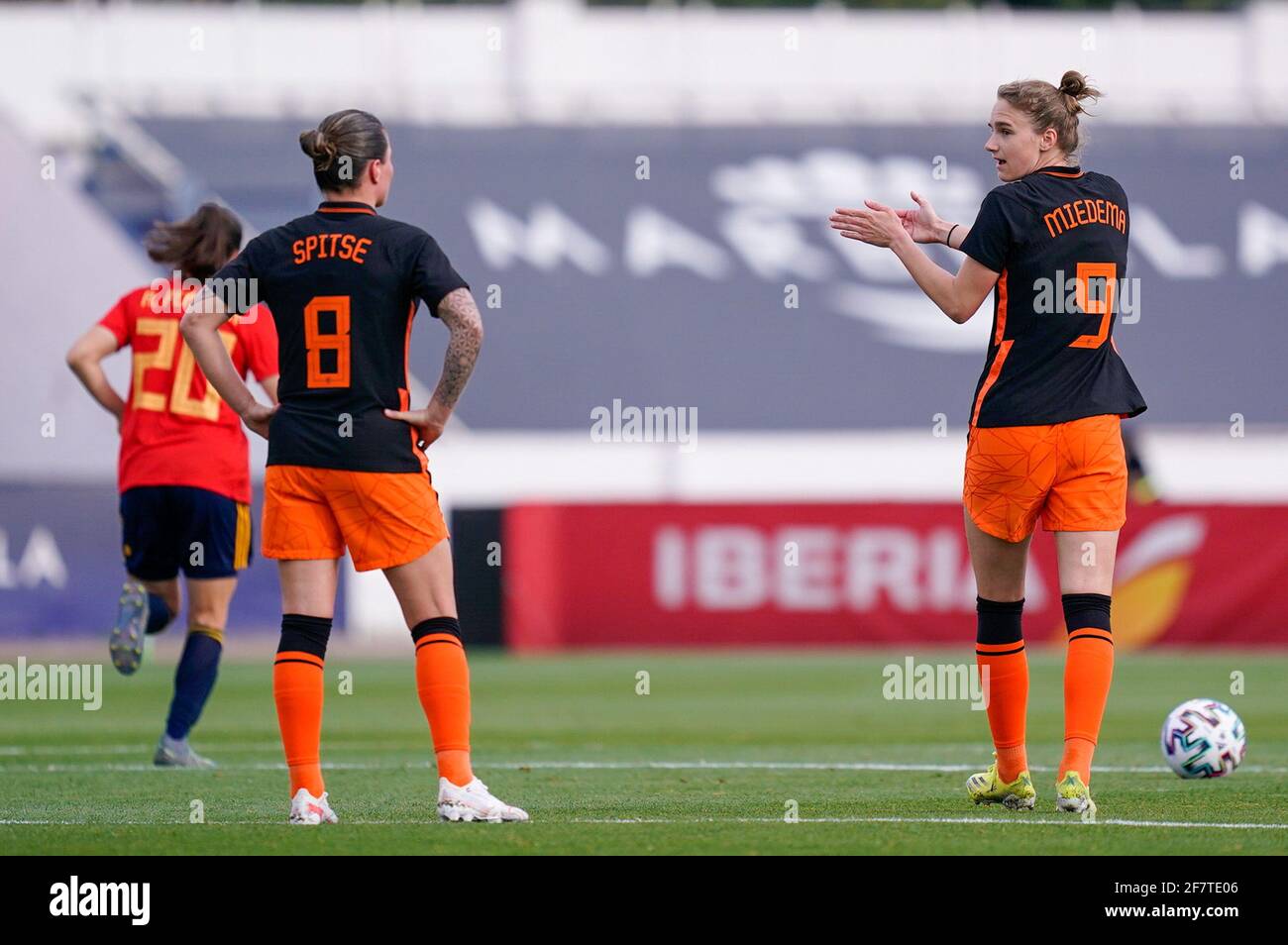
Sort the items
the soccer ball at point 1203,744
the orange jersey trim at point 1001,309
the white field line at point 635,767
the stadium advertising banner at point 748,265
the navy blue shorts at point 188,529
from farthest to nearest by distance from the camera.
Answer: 1. the stadium advertising banner at point 748,265
2. the navy blue shorts at point 188,529
3. the white field line at point 635,767
4. the soccer ball at point 1203,744
5. the orange jersey trim at point 1001,309

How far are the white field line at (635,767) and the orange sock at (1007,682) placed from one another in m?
1.54

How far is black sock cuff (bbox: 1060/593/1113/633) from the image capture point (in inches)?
230

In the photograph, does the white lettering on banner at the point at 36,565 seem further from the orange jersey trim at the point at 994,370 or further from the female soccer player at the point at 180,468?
the orange jersey trim at the point at 994,370

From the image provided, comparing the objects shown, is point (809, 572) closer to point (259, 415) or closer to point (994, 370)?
point (994, 370)

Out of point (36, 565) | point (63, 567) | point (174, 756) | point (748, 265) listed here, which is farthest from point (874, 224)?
point (748, 265)

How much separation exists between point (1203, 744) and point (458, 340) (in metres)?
3.37

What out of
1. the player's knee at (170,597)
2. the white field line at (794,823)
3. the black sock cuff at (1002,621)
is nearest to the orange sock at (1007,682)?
the black sock cuff at (1002,621)

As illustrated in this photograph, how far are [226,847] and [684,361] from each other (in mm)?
22232

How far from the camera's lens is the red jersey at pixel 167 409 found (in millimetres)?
8172

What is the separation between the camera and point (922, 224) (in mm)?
6207

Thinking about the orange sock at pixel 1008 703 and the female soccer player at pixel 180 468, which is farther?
the female soccer player at pixel 180 468

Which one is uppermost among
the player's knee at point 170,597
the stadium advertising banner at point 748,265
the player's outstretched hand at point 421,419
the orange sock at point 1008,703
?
the stadium advertising banner at point 748,265
